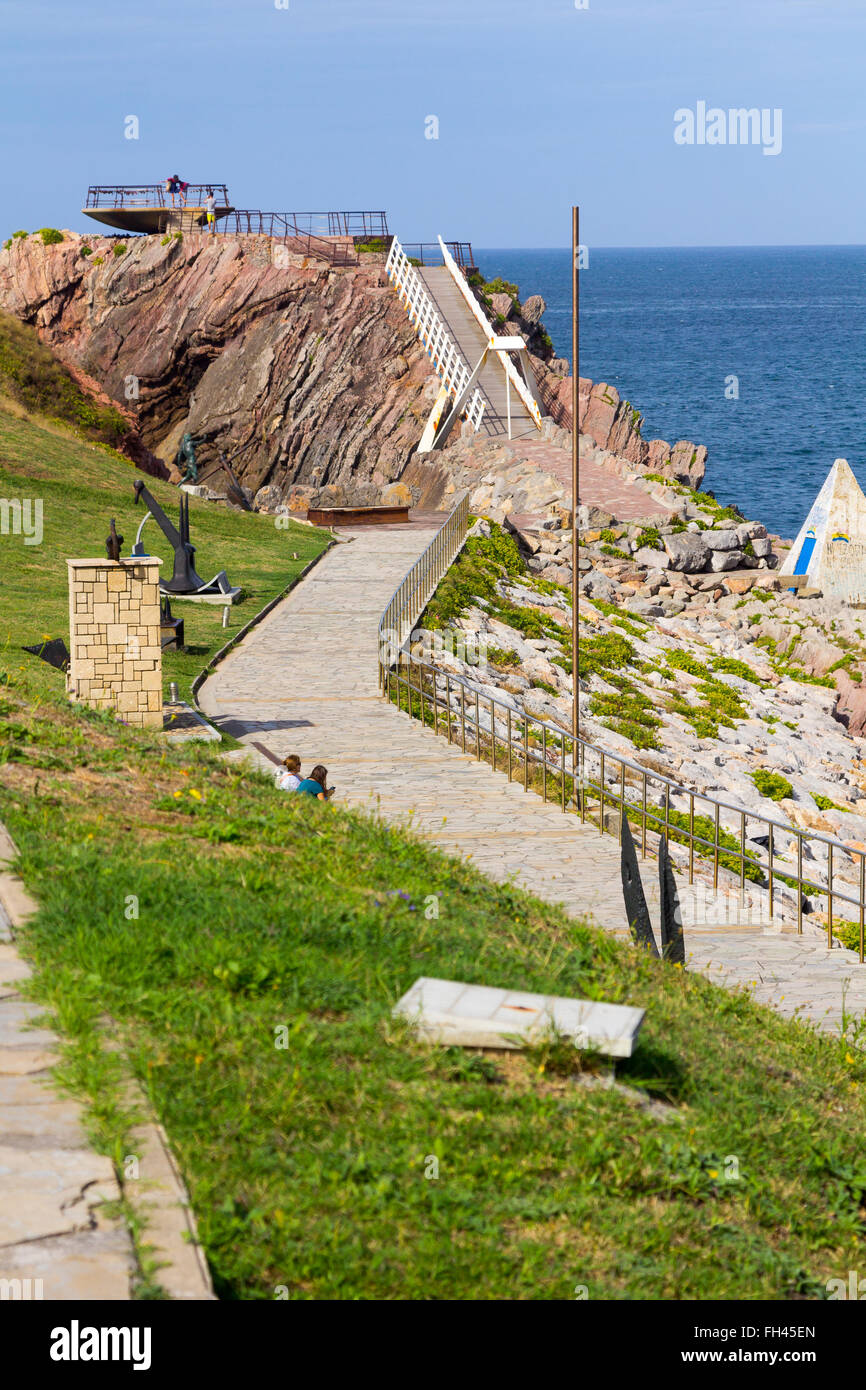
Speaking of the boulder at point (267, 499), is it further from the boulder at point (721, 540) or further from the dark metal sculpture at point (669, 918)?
the dark metal sculpture at point (669, 918)

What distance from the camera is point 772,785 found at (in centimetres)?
2042

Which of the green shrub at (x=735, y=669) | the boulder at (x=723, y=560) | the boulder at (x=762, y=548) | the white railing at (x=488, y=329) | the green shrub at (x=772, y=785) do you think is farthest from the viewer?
the white railing at (x=488, y=329)

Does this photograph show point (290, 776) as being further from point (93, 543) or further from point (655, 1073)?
point (93, 543)

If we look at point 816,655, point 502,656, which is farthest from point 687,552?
point 502,656

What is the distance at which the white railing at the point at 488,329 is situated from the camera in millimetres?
44500

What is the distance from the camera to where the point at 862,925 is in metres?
12.5

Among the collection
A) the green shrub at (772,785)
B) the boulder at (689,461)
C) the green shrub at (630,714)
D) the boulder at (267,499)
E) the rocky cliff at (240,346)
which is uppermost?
the rocky cliff at (240,346)

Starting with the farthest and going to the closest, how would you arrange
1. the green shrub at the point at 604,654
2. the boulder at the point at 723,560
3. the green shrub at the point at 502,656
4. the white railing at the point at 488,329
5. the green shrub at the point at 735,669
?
the white railing at the point at 488,329 < the boulder at the point at 723,560 < the green shrub at the point at 735,669 < the green shrub at the point at 604,654 < the green shrub at the point at 502,656

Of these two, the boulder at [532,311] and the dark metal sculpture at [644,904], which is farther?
the boulder at [532,311]

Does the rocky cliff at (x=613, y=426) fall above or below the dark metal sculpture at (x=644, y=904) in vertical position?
above

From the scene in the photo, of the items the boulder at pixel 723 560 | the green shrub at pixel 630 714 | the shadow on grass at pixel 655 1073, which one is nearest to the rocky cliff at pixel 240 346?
the boulder at pixel 723 560

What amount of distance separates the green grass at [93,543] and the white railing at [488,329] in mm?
12570

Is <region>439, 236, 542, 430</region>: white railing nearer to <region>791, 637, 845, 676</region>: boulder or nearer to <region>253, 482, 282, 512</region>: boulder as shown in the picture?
<region>253, 482, 282, 512</region>: boulder

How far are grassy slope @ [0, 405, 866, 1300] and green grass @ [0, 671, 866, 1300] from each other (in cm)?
1
